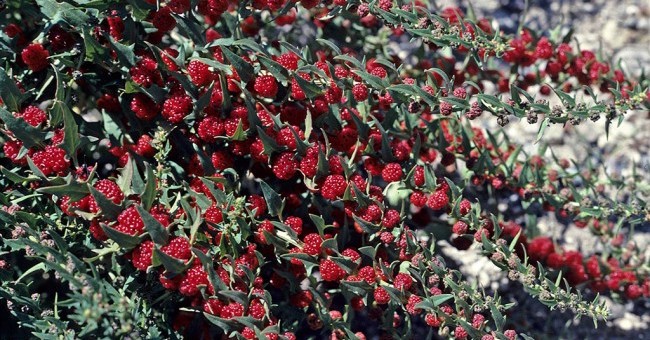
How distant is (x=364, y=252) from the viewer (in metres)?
2.45

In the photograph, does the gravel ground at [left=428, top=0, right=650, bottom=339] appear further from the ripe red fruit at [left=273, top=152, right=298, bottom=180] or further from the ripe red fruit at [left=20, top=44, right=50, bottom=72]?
the ripe red fruit at [left=20, top=44, right=50, bottom=72]

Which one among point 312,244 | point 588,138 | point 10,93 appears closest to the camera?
point 10,93

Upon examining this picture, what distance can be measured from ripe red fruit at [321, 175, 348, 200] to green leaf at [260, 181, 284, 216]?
160 millimetres

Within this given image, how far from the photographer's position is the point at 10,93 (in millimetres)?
2383

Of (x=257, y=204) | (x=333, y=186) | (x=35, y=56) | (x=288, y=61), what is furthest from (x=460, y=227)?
(x=35, y=56)

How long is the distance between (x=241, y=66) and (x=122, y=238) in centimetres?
70

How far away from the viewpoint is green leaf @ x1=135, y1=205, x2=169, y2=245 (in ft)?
6.93

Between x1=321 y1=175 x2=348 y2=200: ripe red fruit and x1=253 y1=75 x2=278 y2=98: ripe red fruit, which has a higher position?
x1=253 y1=75 x2=278 y2=98: ripe red fruit

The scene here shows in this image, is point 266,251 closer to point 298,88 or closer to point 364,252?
point 364,252

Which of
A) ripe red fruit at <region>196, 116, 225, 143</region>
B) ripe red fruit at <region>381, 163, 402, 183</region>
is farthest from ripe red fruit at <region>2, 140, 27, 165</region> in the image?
ripe red fruit at <region>381, 163, 402, 183</region>

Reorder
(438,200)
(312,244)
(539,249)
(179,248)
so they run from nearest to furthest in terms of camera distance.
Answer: (179,248) → (312,244) → (438,200) → (539,249)

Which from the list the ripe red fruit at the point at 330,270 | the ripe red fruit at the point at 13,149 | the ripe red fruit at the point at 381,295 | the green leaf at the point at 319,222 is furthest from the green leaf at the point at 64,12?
the ripe red fruit at the point at 381,295

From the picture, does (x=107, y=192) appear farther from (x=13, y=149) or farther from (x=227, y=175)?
(x=227, y=175)

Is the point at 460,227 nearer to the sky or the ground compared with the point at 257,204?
nearer to the ground
